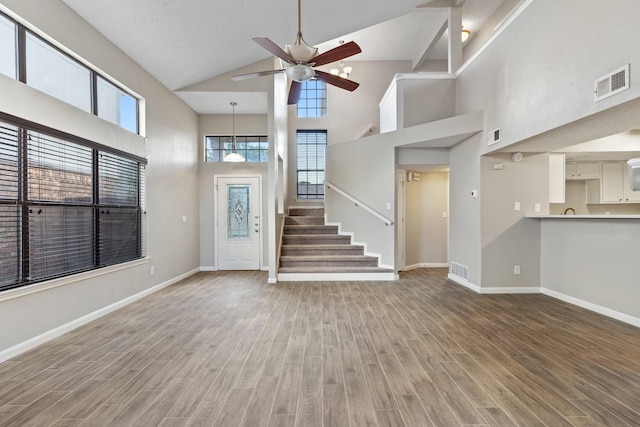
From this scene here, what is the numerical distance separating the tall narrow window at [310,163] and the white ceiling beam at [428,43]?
9.96 feet

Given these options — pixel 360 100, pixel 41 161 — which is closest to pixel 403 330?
pixel 41 161

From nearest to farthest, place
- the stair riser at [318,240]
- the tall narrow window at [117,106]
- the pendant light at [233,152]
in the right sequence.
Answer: the tall narrow window at [117,106] < the pendant light at [233,152] < the stair riser at [318,240]

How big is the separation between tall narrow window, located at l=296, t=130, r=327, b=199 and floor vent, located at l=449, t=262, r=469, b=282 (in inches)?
157

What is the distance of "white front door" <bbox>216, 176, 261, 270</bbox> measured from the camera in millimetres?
6711

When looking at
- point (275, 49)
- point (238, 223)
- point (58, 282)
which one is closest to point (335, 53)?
point (275, 49)

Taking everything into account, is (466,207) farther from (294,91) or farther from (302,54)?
(302,54)

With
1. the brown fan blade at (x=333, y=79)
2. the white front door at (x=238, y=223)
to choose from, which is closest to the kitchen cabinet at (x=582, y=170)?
the brown fan blade at (x=333, y=79)

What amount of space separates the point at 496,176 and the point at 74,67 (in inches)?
227

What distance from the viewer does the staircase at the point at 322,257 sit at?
5.60m

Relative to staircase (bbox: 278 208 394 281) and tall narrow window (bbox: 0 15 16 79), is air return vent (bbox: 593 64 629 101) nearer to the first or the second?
staircase (bbox: 278 208 394 281)

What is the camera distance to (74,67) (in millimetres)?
3381

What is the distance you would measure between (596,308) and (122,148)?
6494 mm

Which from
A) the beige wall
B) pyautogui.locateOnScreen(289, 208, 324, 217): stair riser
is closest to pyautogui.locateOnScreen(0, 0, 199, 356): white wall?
pyautogui.locateOnScreen(289, 208, 324, 217): stair riser

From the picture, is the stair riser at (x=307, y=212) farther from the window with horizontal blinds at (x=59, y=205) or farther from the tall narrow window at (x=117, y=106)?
the tall narrow window at (x=117, y=106)
